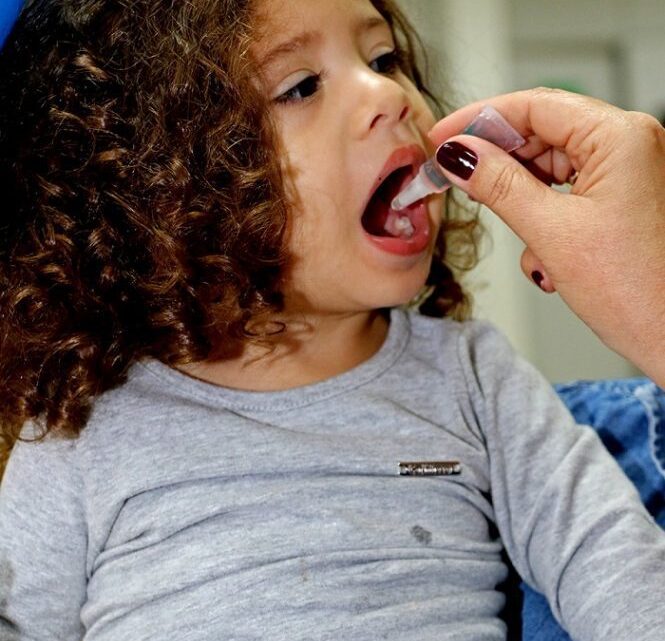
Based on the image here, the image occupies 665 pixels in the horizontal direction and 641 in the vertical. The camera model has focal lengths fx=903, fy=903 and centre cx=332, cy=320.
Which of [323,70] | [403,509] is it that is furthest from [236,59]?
[403,509]

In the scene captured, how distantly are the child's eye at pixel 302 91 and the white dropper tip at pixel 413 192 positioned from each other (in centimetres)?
14

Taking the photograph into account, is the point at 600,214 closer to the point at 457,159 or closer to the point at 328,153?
the point at 457,159

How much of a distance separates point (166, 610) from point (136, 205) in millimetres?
412

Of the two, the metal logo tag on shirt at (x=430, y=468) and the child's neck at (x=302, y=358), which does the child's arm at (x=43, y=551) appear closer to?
the child's neck at (x=302, y=358)

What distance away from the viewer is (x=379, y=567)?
88 cm

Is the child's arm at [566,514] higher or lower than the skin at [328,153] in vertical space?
lower

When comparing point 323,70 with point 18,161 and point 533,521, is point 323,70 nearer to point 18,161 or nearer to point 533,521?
point 18,161

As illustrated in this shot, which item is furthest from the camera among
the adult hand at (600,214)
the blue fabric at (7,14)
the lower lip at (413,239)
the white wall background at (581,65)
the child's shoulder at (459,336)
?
the white wall background at (581,65)

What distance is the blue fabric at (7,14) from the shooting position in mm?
873

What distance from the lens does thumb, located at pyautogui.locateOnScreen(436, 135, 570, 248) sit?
2.62 feet

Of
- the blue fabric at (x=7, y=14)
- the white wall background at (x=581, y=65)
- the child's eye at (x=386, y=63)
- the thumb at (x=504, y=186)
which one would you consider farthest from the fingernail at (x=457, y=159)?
the white wall background at (x=581, y=65)

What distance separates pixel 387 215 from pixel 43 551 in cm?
52

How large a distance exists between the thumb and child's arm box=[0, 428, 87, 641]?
48cm

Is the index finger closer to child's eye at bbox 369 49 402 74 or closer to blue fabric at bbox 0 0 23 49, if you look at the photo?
child's eye at bbox 369 49 402 74
